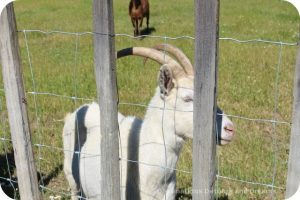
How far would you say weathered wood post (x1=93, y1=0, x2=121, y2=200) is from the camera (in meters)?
2.96

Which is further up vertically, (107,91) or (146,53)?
(146,53)

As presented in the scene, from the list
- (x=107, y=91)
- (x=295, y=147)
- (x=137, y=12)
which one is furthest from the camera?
(x=137, y=12)

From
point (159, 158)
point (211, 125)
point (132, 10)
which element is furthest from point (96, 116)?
point (132, 10)

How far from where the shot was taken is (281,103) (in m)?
7.16

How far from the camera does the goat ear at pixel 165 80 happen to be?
11.3ft

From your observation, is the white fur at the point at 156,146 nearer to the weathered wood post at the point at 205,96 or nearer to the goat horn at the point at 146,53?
the goat horn at the point at 146,53

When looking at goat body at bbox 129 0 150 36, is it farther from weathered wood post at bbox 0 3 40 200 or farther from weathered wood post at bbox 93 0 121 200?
weathered wood post at bbox 93 0 121 200

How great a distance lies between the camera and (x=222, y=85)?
26.3ft

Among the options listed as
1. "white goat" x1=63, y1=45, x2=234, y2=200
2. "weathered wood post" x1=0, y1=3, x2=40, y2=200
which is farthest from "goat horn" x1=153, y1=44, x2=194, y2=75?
"weathered wood post" x1=0, y1=3, x2=40, y2=200

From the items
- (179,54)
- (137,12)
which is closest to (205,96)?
(179,54)

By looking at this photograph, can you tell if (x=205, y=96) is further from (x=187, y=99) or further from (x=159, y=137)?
(x=159, y=137)

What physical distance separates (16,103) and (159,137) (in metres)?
1.22

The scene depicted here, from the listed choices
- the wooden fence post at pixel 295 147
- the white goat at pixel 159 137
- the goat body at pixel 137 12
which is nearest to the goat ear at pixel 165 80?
the white goat at pixel 159 137

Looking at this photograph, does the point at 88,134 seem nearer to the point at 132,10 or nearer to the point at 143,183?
the point at 143,183
